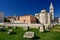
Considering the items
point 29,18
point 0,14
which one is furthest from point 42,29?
point 29,18

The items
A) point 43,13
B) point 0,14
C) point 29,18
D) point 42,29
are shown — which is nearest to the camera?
point 42,29

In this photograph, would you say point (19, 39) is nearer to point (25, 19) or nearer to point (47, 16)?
point (25, 19)

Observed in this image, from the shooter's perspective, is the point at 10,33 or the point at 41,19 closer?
the point at 10,33

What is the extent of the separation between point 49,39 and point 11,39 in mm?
5813

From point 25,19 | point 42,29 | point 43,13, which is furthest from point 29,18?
point 42,29

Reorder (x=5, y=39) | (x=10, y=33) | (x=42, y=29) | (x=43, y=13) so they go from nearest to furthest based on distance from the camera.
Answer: (x=5, y=39) < (x=10, y=33) < (x=42, y=29) < (x=43, y=13)

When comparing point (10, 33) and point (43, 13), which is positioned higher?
point (43, 13)

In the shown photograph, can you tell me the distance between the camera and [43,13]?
249 feet

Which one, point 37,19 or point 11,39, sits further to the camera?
point 37,19

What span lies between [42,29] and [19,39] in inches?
277

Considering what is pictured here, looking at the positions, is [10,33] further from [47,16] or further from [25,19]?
[47,16]

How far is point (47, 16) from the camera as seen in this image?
7719 centimetres

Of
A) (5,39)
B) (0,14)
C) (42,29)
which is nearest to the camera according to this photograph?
(5,39)

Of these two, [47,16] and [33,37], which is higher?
[47,16]
